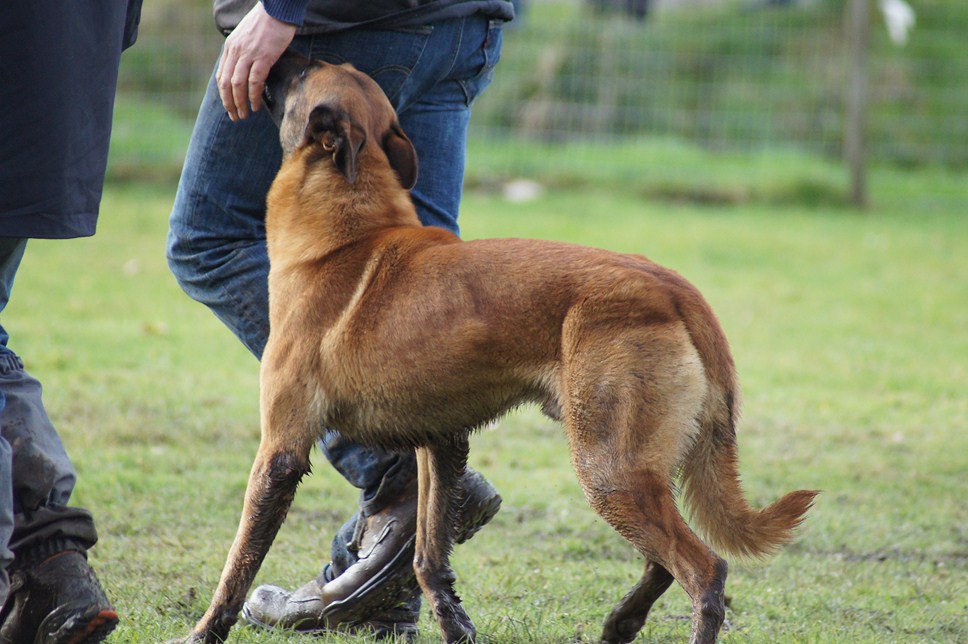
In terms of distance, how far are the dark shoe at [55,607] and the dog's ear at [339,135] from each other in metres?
1.14

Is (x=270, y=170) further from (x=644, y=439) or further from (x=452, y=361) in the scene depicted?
(x=644, y=439)

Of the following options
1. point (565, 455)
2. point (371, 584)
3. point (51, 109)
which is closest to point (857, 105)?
point (565, 455)

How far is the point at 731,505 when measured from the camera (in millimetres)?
2844

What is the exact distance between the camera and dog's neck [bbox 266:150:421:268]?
2.99m

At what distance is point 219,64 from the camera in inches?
119

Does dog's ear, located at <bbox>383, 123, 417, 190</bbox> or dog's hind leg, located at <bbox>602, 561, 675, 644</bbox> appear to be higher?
dog's ear, located at <bbox>383, 123, 417, 190</bbox>

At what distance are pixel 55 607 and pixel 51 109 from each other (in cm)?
114

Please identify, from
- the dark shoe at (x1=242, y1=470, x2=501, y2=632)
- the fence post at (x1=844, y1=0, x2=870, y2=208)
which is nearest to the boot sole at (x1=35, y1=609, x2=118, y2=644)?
the dark shoe at (x1=242, y1=470, x2=501, y2=632)

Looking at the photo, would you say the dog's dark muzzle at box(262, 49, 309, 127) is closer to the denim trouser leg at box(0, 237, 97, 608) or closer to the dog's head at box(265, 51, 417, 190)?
the dog's head at box(265, 51, 417, 190)

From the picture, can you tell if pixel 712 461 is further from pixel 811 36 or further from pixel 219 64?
pixel 811 36

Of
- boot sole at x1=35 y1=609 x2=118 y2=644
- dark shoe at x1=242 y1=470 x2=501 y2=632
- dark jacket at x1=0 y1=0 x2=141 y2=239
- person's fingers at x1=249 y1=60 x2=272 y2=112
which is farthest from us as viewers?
dark shoe at x1=242 y1=470 x2=501 y2=632

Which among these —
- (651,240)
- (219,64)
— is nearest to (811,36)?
(651,240)

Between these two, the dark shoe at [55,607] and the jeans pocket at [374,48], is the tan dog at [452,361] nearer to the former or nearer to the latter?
the jeans pocket at [374,48]

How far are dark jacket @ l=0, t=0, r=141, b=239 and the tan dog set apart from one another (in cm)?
47
